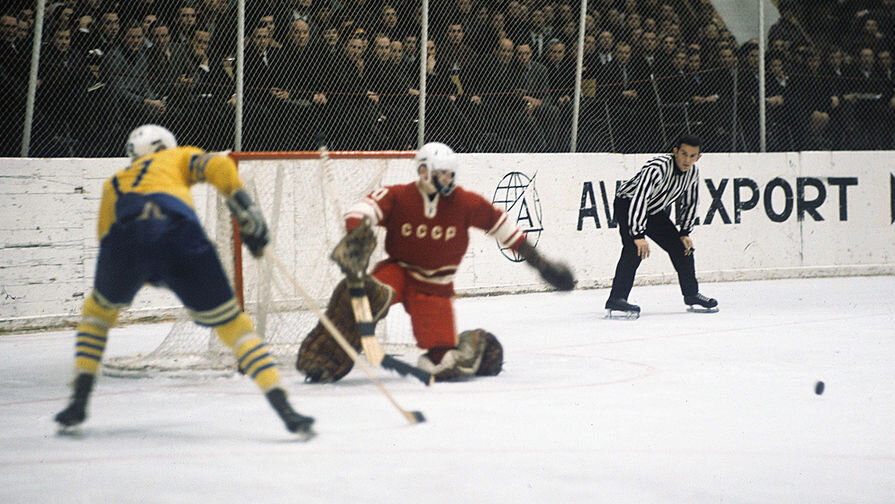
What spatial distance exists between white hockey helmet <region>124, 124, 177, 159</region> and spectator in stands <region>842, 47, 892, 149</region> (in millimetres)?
9355

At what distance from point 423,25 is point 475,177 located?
1457mm

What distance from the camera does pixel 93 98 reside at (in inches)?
298

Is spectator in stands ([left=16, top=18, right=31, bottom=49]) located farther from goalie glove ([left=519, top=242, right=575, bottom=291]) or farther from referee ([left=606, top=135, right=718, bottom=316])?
referee ([left=606, top=135, right=718, bottom=316])

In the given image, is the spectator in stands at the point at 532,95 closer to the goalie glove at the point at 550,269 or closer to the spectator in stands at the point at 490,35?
the spectator in stands at the point at 490,35

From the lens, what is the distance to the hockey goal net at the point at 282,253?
5797mm

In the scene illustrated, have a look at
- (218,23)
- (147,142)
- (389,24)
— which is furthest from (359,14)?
(147,142)

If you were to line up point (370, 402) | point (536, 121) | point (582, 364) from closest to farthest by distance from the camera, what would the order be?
1. point (370, 402)
2. point (582, 364)
3. point (536, 121)

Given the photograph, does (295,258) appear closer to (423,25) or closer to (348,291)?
(348,291)

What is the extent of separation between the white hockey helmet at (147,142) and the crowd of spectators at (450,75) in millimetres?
3650

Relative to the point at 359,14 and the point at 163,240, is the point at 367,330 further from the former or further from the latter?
the point at 359,14

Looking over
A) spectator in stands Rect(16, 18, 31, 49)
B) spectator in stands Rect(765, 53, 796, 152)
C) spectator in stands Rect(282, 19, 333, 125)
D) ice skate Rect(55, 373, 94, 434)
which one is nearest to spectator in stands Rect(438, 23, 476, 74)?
spectator in stands Rect(282, 19, 333, 125)

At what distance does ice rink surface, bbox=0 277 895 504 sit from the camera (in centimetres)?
326

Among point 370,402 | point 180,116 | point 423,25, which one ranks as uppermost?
point 423,25

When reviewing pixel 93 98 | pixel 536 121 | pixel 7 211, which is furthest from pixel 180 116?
pixel 536 121
